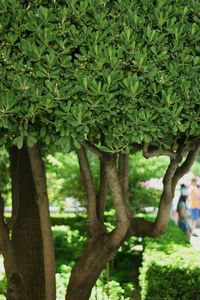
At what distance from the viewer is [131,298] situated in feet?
28.5

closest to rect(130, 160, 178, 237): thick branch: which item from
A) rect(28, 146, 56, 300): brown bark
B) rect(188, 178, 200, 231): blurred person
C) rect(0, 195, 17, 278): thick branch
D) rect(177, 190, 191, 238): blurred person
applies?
rect(28, 146, 56, 300): brown bark

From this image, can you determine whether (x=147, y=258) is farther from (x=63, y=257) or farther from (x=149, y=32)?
(x=149, y=32)

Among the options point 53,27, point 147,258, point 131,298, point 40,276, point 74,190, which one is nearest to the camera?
point 53,27

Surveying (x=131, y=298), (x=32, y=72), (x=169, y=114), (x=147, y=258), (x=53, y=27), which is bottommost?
(x=131, y=298)

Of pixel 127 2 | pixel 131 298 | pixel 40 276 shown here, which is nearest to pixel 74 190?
pixel 131 298

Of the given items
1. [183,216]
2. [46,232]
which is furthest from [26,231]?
[183,216]

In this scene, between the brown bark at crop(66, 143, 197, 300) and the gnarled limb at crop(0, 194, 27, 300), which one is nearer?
the brown bark at crop(66, 143, 197, 300)

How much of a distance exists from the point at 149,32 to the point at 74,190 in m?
10.1

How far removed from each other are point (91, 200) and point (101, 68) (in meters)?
2.31

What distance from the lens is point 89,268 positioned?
16.2ft

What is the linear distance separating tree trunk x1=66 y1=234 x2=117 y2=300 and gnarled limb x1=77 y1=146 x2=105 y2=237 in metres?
0.13

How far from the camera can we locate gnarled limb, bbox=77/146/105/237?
514 cm

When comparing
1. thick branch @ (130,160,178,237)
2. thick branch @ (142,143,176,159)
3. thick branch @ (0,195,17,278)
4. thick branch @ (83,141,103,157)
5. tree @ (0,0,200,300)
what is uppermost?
tree @ (0,0,200,300)

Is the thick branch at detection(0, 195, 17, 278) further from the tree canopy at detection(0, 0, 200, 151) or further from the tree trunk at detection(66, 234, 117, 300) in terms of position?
the tree canopy at detection(0, 0, 200, 151)
